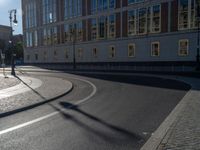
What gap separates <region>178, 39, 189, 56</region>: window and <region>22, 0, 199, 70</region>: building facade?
0.01 metres

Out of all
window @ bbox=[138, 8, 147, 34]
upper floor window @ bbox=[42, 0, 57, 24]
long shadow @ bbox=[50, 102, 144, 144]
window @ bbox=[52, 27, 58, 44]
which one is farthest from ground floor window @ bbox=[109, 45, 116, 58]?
long shadow @ bbox=[50, 102, 144, 144]

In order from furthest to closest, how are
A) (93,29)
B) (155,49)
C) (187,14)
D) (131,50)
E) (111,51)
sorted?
(93,29) → (111,51) → (131,50) → (155,49) → (187,14)

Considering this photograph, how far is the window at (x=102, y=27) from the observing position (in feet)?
148

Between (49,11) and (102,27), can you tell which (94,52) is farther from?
(49,11)

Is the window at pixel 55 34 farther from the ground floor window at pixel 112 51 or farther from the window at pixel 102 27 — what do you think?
the ground floor window at pixel 112 51

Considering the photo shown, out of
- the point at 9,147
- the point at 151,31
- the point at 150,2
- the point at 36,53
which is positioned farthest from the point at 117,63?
the point at 9,147

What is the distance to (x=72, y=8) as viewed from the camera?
169 feet

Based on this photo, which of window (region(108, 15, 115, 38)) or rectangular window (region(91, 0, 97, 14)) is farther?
rectangular window (region(91, 0, 97, 14))

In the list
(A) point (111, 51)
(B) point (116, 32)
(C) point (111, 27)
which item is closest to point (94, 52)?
(A) point (111, 51)

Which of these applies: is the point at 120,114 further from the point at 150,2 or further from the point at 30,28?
the point at 30,28

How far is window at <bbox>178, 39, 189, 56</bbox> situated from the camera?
112ft

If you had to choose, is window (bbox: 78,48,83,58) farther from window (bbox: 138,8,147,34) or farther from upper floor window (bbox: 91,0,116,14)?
window (bbox: 138,8,147,34)

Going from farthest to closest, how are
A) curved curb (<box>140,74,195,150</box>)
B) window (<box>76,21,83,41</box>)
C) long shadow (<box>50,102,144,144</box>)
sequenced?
window (<box>76,21,83,41</box>)
long shadow (<box>50,102,144,144</box>)
curved curb (<box>140,74,195,150</box>)

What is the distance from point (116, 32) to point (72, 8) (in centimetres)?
1449
